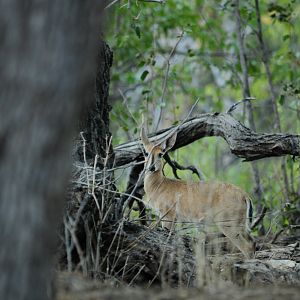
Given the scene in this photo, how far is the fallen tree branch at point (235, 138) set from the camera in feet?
25.5

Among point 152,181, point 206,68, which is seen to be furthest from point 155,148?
point 206,68

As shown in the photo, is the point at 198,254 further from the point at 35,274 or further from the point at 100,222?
the point at 35,274

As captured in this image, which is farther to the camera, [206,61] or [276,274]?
[206,61]

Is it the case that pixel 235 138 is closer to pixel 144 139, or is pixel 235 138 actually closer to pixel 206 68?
pixel 144 139

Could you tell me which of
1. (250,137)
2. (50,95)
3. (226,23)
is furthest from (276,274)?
(226,23)

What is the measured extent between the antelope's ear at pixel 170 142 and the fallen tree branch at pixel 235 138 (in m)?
0.09

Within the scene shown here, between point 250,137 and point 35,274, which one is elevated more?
point 250,137

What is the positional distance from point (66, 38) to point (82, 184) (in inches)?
112

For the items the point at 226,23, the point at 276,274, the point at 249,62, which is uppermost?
the point at 226,23

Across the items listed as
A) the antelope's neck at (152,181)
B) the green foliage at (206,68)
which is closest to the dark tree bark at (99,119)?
the antelope's neck at (152,181)

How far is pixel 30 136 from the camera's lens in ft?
12.4

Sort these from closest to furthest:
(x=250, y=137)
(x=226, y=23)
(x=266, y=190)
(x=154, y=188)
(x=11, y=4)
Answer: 1. (x=11, y=4)
2. (x=250, y=137)
3. (x=154, y=188)
4. (x=266, y=190)
5. (x=226, y=23)

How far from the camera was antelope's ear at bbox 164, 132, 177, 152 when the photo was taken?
28.3ft

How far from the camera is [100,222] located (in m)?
6.36
